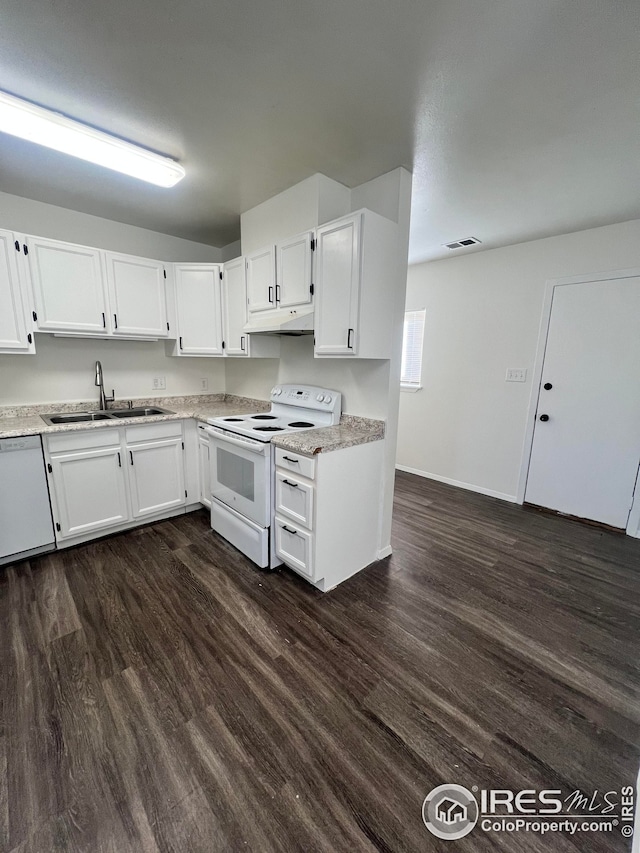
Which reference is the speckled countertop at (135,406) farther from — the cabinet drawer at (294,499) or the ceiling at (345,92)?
the ceiling at (345,92)

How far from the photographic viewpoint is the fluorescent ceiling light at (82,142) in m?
1.66

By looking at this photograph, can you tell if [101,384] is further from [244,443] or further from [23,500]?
[244,443]

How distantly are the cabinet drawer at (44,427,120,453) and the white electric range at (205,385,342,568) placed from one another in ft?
2.37

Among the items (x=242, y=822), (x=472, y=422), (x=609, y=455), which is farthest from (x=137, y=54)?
(x=609, y=455)

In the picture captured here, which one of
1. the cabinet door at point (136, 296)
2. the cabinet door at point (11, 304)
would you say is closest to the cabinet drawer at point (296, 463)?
the cabinet door at point (136, 296)

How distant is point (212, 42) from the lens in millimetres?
1316

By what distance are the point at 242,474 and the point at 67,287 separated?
1.95 m

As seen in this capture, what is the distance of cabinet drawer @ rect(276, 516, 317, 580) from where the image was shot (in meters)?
2.07

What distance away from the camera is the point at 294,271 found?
2.38 m

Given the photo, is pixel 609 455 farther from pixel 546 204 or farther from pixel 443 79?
pixel 443 79

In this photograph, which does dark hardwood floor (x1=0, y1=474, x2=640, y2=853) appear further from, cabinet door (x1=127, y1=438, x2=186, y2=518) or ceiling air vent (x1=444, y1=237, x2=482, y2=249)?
ceiling air vent (x1=444, y1=237, x2=482, y2=249)

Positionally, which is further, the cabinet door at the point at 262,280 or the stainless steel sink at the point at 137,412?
the stainless steel sink at the point at 137,412

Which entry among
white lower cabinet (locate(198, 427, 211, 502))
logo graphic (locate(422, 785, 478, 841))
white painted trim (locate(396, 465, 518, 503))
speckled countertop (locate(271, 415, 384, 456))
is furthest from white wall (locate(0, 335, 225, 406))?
logo graphic (locate(422, 785, 478, 841))

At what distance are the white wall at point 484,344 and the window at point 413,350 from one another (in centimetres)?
11
